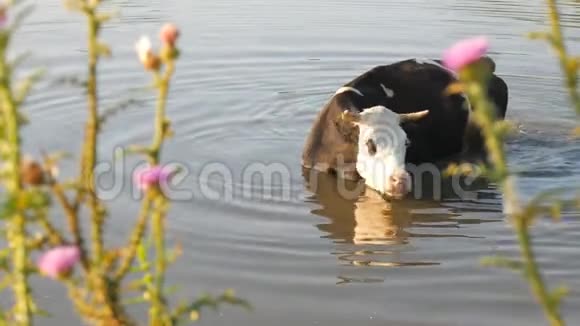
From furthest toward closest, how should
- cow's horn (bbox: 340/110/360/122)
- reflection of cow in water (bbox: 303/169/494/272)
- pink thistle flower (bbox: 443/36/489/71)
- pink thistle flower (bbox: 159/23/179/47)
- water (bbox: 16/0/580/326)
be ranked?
1. cow's horn (bbox: 340/110/360/122)
2. reflection of cow in water (bbox: 303/169/494/272)
3. water (bbox: 16/0/580/326)
4. pink thistle flower (bbox: 159/23/179/47)
5. pink thistle flower (bbox: 443/36/489/71)

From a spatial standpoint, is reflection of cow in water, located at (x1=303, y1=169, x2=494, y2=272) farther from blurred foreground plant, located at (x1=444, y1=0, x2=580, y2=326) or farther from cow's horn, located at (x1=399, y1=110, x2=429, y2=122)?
blurred foreground plant, located at (x1=444, y1=0, x2=580, y2=326)

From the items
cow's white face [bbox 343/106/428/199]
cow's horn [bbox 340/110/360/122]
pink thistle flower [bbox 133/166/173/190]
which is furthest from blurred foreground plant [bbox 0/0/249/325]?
cow's horn [bbox 340/110/360/122]

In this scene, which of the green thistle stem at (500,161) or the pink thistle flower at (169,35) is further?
the pink thistle flower at (169,35)

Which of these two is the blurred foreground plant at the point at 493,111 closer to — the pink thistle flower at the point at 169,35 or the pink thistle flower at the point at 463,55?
the pink thistle flower at the point at 463,55

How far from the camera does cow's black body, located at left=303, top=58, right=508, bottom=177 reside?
6500 millimetres

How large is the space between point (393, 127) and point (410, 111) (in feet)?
2.44

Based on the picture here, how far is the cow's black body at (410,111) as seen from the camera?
6.50m

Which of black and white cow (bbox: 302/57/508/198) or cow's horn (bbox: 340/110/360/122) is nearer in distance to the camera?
black and white cow (bbox: 302/57/508/198)

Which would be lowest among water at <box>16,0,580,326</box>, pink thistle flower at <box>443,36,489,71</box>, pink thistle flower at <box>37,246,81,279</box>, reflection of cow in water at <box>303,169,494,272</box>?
reflection of cow in water at <box>303,169,494,272</box>

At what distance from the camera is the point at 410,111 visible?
276 inches

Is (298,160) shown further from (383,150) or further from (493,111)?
(493,111)

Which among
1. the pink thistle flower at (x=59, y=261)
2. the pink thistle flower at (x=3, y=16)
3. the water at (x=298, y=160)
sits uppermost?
the pink thistle flower at (x=3, y=16)

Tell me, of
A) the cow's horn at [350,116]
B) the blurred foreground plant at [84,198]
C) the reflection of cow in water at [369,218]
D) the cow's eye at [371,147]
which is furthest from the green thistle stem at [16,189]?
the cow's horn at [350,116]

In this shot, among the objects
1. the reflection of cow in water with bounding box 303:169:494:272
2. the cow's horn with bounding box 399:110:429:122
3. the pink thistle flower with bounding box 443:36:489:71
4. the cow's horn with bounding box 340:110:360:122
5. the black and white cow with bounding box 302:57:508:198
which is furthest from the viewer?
the cow's horn with bounding box 399:110:429:122
